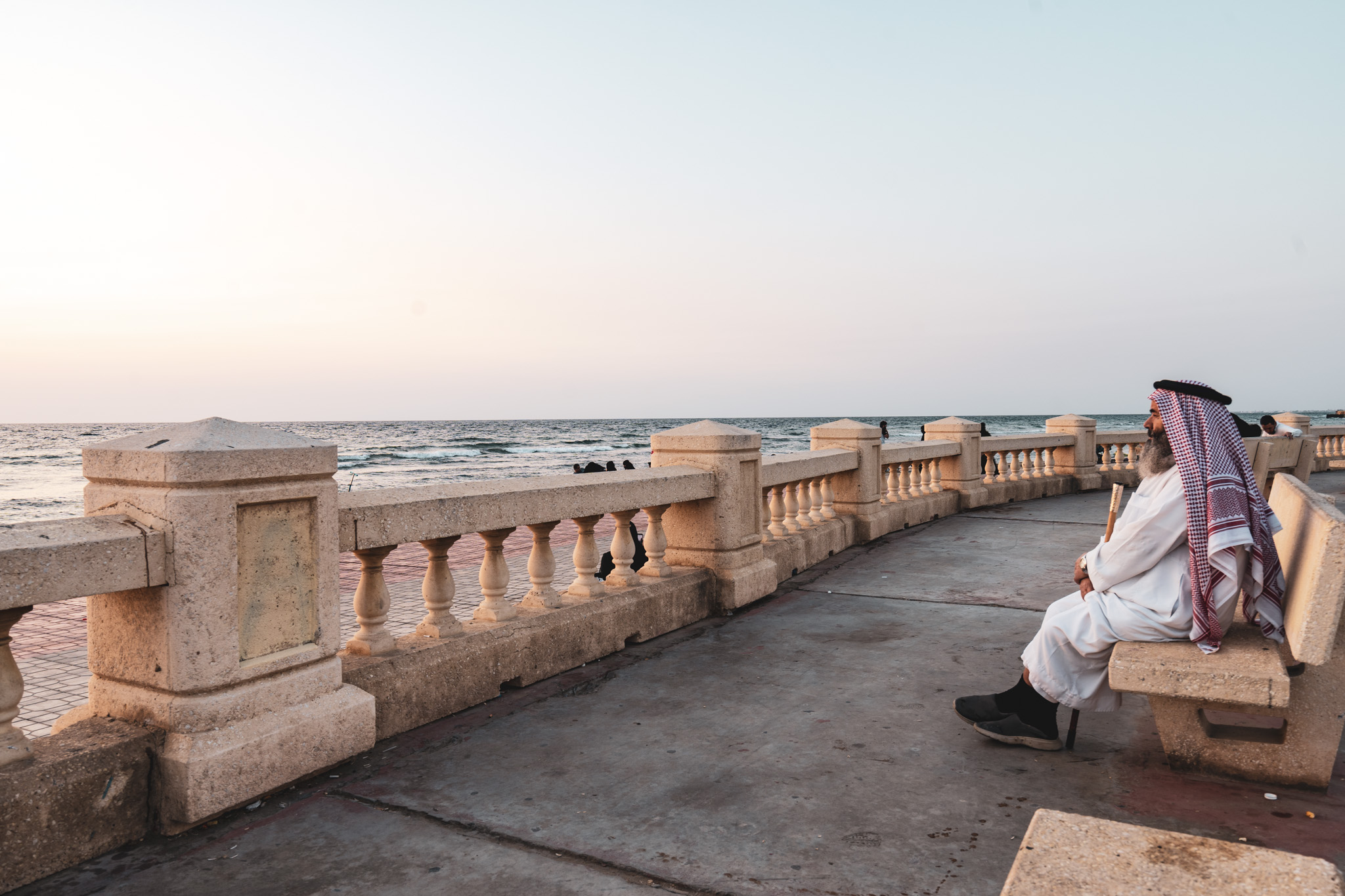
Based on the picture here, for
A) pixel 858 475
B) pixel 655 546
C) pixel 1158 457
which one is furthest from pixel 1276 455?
pixel 655 546

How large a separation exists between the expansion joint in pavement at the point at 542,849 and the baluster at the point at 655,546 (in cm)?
297

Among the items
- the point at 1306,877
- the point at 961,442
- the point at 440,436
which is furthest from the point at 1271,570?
the point at 440,436

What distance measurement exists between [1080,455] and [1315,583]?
13161 mm

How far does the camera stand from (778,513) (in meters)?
8.06

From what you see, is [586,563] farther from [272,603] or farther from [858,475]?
[858,475]

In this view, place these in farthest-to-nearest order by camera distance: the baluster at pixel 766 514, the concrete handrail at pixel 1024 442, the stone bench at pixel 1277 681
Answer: the concrete handrail at pixel 1024 442
the baluster at pixel 766 514
the stone bench at pixel 1277 681

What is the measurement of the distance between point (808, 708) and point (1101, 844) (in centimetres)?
254

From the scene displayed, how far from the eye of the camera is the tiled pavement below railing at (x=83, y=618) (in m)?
5.68

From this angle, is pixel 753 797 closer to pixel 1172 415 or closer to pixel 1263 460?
pixel 1172 415

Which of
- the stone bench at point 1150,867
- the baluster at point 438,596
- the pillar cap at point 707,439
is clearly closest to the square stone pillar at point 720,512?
the pillar cap at point 707,439

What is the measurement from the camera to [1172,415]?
11.1 feet

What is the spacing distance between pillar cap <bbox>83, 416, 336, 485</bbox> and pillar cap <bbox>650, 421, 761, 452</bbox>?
3178mm

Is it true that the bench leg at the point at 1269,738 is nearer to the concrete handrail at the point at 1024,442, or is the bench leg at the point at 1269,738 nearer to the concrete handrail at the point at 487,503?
the concrete handrail at the point at 487,503

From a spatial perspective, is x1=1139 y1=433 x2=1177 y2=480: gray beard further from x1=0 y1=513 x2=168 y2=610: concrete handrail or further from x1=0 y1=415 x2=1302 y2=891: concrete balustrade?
x1=0 y1=513 x2=168 y2=610: concrete handrail
